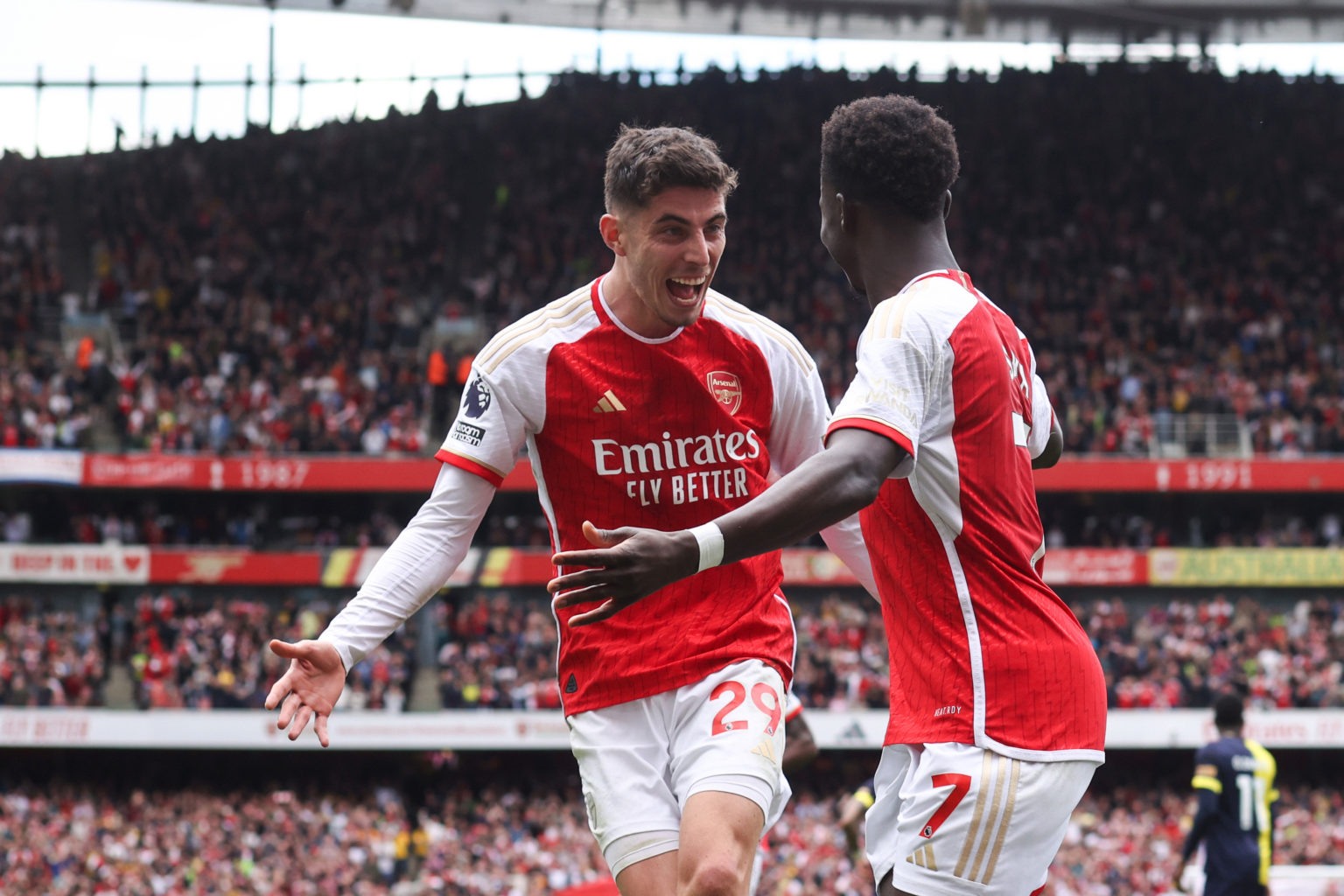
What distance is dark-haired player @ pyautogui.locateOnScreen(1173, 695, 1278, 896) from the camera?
8.02 meters

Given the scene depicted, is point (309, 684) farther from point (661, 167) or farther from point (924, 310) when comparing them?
point (924, 310)

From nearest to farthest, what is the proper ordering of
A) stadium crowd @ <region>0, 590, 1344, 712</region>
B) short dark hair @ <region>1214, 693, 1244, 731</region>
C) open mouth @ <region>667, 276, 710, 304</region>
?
1. open mouth @ <region>667, 276, 710, 304</region>
2. short dark hair @ <region>1214, 693, 1244, 731</region>
3. stadium crowd @ <region>0, 590, 1344, 712</region>

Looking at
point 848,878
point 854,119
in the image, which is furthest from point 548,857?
point 854,119

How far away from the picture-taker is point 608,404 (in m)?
4.16

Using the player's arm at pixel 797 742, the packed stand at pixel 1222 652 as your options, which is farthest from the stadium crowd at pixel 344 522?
the player's arm at pixel 797 742

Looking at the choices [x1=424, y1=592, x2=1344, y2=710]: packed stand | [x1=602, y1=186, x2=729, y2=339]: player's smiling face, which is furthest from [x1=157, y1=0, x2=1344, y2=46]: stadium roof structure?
[x1=602, y1=186, x2=729, y2=339]: player's smiling face

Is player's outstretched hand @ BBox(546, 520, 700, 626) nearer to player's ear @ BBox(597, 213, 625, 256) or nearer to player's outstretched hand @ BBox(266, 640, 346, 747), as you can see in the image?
player's outstretched hand @ BBox(266, 640, 346, 747)

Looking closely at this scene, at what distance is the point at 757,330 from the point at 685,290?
0.43 metres

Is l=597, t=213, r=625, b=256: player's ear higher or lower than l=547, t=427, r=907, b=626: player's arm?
higher

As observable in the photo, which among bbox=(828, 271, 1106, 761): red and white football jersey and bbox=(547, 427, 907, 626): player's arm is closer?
bbox=(547, 427, 907, 626): player's arm

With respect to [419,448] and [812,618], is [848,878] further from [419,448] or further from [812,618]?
[419,448]

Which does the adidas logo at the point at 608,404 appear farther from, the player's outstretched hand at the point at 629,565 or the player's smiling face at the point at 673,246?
the player's outstretched hand at the point at 629,565

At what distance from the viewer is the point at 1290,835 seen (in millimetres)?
19266

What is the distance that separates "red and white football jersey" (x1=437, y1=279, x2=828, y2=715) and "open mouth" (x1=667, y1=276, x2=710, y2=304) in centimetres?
22
